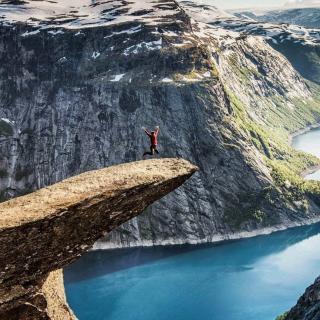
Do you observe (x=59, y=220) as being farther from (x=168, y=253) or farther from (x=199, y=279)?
(x=168, y=253)

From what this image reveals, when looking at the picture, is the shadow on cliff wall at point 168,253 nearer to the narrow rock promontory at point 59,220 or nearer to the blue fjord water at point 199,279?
the blue fjord water at point 199,279

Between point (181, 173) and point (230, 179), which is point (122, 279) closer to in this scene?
point (230, 179)

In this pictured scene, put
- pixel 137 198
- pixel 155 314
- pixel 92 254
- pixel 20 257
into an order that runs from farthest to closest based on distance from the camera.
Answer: pixel 92 254, pixel 155 314, pixel 137 198, pixel 20 257

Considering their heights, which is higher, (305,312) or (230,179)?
(305,312)

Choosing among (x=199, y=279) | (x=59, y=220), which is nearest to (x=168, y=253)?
(x=199, y=279)

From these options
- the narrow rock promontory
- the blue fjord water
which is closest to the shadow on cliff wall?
the blue fjord water

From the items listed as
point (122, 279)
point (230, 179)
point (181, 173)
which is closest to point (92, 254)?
point (122, 279)

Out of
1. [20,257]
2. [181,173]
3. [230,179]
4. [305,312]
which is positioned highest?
[181,173]

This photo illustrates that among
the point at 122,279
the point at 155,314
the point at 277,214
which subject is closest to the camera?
the point at 155,314
